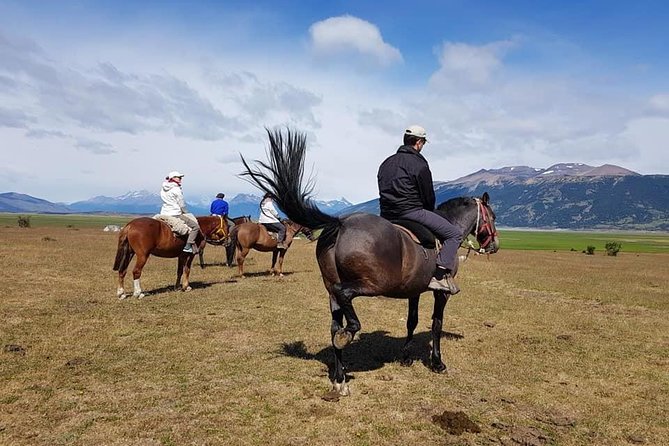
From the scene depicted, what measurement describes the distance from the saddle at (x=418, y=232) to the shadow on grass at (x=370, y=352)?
2.51m

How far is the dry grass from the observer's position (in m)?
5.65

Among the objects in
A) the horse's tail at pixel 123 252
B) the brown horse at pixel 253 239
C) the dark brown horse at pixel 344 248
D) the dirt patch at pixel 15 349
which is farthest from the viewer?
the brown horse at pixel 253 239

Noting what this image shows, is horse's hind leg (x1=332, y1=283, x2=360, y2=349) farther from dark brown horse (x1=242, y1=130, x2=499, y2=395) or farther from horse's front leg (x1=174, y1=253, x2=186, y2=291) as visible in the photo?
horse's front leg (x1=174, y1=253, x2=186, y2=291)

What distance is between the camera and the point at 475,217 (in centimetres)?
868

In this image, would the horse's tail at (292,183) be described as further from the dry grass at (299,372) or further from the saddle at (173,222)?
the saddle at (173,222)

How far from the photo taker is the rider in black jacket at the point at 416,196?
7363mm

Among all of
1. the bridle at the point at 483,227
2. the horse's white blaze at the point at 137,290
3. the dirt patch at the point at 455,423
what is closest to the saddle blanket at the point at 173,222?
the horse's white blaze at the point at 137,290

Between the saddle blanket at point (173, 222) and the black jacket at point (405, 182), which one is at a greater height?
the black jacket at point (405, 182)

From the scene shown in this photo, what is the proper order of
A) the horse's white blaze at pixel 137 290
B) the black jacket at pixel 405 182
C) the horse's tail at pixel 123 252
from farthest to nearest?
1. the horse's white blaze at pixel 137 290
2. the horse's tail at pixel 123 252
3. the black jacket at pixel 405 182

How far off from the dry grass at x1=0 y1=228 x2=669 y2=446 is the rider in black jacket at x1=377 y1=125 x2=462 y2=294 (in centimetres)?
203

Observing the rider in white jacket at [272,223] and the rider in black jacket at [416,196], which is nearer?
the rider in black jacket at [416,196]

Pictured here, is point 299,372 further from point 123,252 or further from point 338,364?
point 123,252

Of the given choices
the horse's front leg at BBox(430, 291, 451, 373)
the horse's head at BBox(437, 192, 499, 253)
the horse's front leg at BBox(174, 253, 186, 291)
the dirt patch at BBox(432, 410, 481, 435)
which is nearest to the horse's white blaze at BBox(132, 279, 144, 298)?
the horse's front leg at BBox(174, 253, 186, 291)

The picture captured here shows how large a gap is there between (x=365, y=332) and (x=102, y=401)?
617 centimetres
